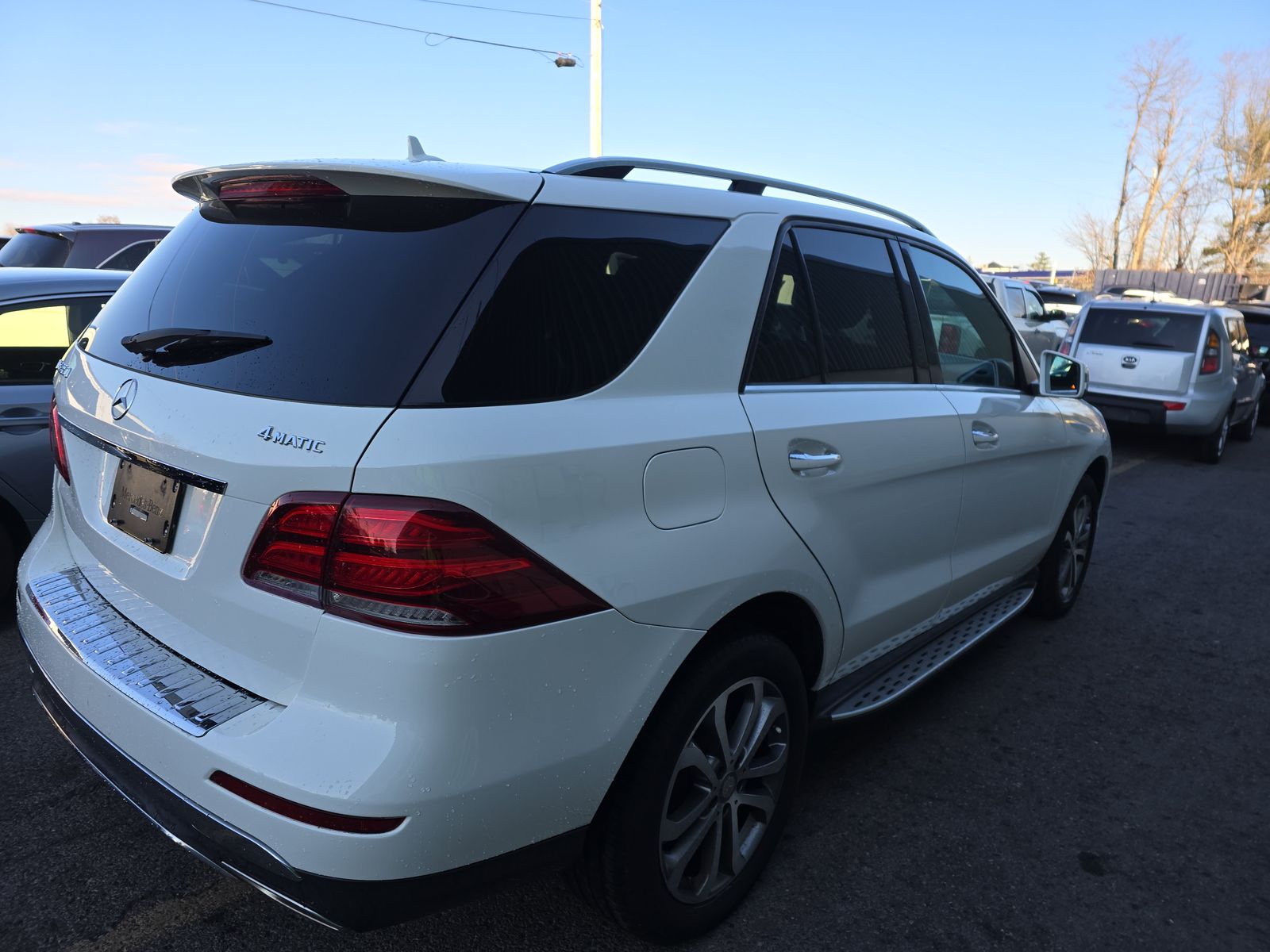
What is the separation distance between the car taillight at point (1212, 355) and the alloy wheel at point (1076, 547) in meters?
6.19

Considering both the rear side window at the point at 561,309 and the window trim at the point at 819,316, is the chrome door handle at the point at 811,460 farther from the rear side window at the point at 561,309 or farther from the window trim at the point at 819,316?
the rear side window at the point at 561,309

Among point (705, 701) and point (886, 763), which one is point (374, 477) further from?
point (886, 763)

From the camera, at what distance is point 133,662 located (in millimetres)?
1898

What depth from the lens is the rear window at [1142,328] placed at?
32.4 ft

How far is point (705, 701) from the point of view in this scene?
80.7 inches

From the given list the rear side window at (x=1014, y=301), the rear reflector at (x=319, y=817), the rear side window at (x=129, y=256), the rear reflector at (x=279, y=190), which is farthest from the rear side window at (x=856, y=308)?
the rear side window at (x=1014, y=301)

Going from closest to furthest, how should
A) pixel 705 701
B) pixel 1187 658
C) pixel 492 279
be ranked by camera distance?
pixel 492 279 → pixel 705 701 → pixel 1187 658

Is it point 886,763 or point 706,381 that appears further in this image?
point 886,763

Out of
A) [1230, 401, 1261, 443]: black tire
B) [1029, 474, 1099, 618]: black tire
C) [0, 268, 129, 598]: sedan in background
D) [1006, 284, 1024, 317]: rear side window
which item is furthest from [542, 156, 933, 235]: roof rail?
[1006, 284, 1024, 317]: rear side window

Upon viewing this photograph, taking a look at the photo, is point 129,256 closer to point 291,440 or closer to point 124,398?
point 124,398

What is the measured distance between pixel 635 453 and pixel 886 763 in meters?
1.91

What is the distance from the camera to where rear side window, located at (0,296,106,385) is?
3992 millimetres

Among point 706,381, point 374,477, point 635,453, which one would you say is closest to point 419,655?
point 374,477

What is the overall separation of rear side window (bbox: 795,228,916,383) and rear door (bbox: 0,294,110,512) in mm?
3277
